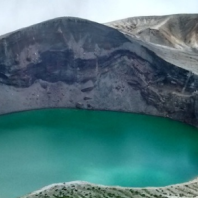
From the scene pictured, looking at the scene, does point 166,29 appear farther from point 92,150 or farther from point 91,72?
point 92,150

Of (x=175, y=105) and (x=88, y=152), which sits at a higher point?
(x=175, y=105)

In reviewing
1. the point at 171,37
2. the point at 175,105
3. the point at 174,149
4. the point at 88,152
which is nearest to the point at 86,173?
the point at 88,152

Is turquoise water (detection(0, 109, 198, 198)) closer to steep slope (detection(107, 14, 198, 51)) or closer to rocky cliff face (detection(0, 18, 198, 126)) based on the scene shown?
rocky cliff face (detection(0, 18, 198, 126))

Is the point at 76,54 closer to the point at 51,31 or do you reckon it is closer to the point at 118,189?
the point at 51,31

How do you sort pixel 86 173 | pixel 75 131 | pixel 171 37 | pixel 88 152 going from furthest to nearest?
1. pixel 171 37
2. pixel 75 131
3. pixel 88 152
4. pixel 86 173

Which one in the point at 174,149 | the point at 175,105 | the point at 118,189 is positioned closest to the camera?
the point at 118,189

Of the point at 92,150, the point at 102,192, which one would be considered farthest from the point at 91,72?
the point at 102,192

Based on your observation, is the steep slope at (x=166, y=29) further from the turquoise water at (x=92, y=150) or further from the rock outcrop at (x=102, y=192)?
the rock outcrop at (x=102, y=192)

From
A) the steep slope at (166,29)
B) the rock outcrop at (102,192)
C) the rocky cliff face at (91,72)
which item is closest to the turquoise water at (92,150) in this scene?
the rocky cliff face at (91,72)
